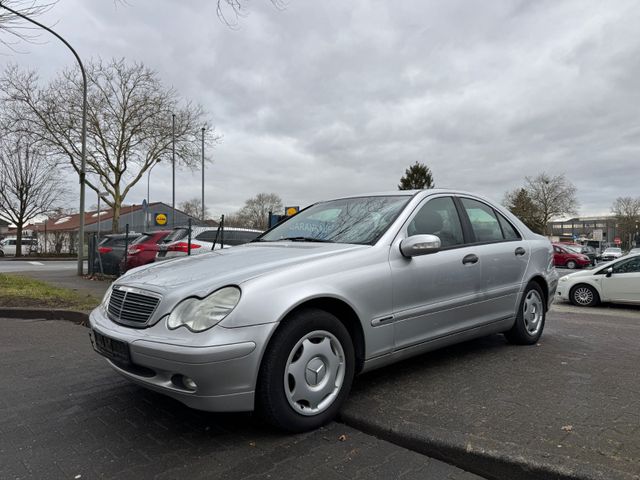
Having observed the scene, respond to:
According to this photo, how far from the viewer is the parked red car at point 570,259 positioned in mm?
27703

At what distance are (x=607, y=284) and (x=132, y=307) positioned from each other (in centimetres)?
1062

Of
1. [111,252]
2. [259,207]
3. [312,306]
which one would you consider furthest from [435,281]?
[259,207]

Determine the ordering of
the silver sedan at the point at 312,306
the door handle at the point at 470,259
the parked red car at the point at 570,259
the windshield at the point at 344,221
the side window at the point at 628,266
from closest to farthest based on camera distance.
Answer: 1. the silver sedan at the point at 312,306
2. the windshield at the point at 344,221
3. the door handle at the point at 470,259
4. the side window at the point at 628,266
5. the parked red car at the point at 570,259

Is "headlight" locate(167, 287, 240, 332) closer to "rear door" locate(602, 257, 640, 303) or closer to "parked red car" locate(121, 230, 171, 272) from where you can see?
"parked red car" locate(121, 230, 171, 272)

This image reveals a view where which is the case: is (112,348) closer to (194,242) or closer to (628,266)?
(194,242)

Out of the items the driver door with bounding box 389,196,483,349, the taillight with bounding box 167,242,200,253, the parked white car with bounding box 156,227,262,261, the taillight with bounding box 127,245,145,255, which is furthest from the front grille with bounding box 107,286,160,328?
the taillight with bounding box 127,245,145,255

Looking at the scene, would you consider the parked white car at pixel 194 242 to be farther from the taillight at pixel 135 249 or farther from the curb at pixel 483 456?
the curb at pixel 483 456

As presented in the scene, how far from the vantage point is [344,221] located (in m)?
4.04

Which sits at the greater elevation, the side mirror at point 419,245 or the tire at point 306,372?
the side mirror at point 419,245

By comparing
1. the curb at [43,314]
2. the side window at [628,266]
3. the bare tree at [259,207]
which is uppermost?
the bare tree at [259,207]

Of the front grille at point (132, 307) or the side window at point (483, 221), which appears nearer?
the front grille at point (132, 307)

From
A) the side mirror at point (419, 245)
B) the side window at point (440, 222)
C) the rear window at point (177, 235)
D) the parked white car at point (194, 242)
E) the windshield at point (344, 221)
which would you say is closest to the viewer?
the side mirror at point (419, 245)

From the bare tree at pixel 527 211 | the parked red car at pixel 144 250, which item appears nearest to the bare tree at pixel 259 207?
the bare tree at pixel 527 211

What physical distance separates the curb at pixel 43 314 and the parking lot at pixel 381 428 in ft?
8.11
